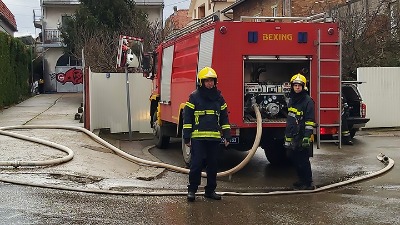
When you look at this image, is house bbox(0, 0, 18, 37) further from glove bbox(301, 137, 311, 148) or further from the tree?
glove bbox(301, 137, 311, 148)

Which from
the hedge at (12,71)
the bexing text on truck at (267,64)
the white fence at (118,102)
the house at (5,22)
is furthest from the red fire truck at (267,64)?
the house at (5,22)

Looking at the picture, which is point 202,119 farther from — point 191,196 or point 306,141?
point 306,141

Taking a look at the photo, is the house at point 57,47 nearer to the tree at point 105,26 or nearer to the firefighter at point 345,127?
the tree at point 105,26

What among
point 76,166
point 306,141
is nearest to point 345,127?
point 306,141

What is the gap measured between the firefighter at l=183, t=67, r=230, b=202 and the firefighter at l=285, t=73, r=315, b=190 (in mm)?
1238

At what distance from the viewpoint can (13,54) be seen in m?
26.5

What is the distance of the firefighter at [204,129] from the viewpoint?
7688mm

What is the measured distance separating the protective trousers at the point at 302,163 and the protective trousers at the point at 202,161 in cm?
141

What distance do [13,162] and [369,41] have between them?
16.8 meters

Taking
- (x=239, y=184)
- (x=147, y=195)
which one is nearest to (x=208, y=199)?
(x=147, y=195)

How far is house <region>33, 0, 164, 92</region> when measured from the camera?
4144 centimetres

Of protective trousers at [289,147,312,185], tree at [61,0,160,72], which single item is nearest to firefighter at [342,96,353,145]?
protective trousers at [289,147,312,185]

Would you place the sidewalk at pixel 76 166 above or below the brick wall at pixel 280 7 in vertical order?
below

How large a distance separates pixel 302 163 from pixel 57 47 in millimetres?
36208
